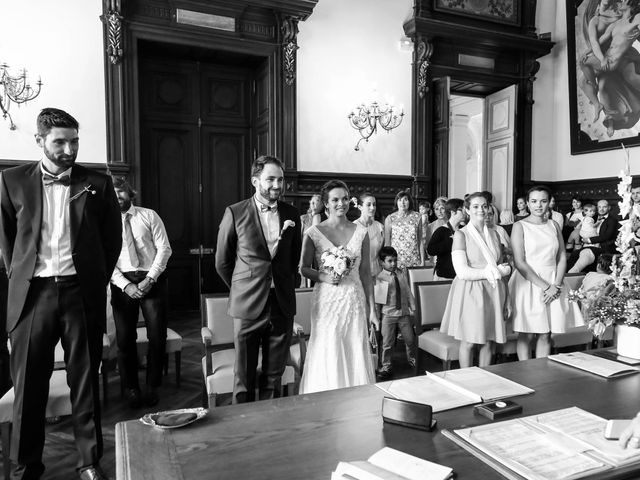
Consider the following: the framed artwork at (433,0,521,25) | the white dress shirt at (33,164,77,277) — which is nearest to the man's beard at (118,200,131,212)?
the white dress shirt at (33,164,77,277)

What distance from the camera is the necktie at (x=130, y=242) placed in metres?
3.41

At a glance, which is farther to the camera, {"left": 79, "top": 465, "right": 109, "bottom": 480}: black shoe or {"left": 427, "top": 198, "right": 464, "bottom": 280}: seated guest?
{"left": 427, "top": 198, "right": 464, "bottom": 280}: seated guest

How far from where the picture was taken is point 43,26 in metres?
5.30

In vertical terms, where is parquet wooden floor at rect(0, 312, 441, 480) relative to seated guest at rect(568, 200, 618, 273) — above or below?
below

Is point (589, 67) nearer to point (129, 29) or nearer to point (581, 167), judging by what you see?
point (581, 167)

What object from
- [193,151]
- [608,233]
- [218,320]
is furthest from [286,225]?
[608,233]

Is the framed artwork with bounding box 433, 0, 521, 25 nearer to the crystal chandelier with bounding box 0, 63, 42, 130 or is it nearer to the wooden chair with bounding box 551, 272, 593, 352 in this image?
the wooden chair with bounding box 551, 272, 593, 352

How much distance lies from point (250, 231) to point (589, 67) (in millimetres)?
7345

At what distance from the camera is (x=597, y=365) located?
186 centimetres

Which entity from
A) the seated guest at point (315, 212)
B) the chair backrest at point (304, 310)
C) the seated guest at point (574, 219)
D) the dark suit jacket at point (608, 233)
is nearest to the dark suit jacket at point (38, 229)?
the chair backrest at point (304, 310)

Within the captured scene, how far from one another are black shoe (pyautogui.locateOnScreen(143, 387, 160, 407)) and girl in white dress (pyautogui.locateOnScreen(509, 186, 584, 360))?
8.42 feet

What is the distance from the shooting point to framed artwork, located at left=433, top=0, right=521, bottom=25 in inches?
290

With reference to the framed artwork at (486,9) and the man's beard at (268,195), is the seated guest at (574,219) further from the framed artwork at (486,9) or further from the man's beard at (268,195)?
the man's beard at (268,195)

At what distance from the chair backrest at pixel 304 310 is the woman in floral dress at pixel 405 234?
2301 millimetres
